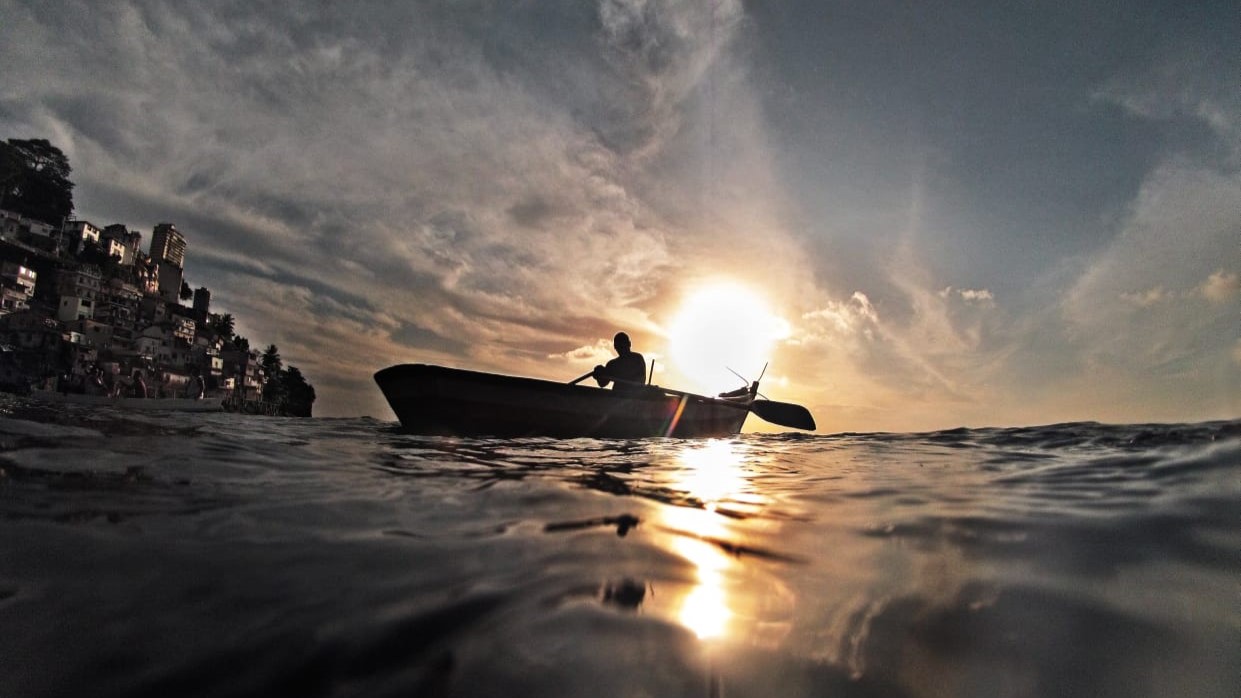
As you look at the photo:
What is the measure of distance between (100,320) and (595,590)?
9385 cm

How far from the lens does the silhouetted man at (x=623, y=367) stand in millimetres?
13297

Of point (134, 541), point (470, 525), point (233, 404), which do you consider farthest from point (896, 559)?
point (233, 404)

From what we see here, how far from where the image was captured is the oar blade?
60.3 ft

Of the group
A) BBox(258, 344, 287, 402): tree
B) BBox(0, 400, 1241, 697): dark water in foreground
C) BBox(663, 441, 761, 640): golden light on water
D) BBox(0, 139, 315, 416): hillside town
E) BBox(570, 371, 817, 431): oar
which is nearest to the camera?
BBox(0, 400, 1241, 697): dark water in foreground

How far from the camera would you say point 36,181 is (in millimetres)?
70875

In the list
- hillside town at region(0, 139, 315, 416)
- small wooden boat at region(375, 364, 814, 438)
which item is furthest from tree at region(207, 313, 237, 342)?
small wooden boat at region(375, 364, 814, 438)

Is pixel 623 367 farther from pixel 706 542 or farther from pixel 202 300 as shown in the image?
pixel 202 300

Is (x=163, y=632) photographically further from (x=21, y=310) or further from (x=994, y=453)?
(x=21, y=310)

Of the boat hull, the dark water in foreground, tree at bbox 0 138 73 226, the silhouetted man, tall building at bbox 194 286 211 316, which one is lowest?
the dark water in foreground

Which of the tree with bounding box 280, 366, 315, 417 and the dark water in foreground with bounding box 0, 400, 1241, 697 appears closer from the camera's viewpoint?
the dark water in foreground with bounding box 0, 400, 1241, 697

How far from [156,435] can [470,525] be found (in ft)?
18.5

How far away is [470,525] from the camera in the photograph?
251cm

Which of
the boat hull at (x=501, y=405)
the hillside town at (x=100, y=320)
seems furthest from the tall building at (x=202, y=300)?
the boat hull at (x=501, y=405)

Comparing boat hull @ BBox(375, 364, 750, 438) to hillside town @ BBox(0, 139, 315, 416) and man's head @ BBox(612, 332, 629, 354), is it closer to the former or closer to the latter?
man's head @ BBox(612, 332, 629, 354)
